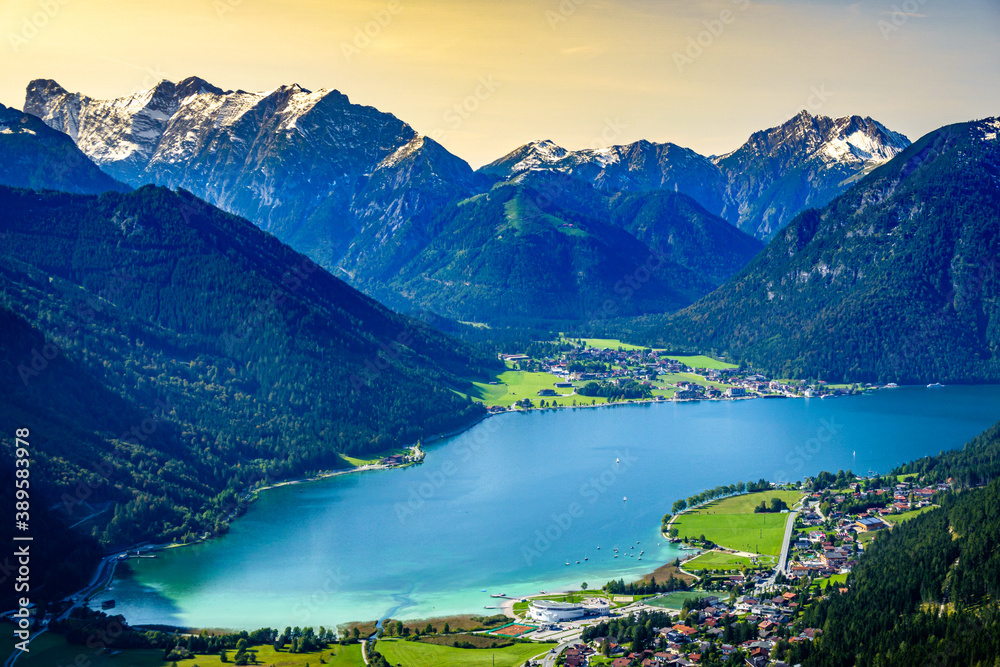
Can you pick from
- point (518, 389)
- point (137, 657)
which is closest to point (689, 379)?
point (518, 389)

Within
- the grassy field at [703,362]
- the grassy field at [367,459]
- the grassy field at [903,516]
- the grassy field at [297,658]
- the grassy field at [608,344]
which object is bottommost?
the grassy field at [297,658]

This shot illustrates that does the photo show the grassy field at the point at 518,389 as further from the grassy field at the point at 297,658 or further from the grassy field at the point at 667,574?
the grassy field at the point at 297,658

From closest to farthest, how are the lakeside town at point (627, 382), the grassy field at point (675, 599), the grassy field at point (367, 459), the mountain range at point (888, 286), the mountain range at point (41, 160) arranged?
1. the grassy field at point (675, 599)
2. the grassy field at point (367, 459)
3. the lakeside town at point (627, 382)
4. the mountain range at point (888, 286)
5. the mountain range at point (41, 160)

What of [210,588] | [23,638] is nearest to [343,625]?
[210,588]

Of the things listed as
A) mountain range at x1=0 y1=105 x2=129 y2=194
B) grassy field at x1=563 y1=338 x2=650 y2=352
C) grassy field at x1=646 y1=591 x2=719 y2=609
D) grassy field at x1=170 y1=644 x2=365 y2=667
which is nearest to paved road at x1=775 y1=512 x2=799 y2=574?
grassy field at x1=646 y1=591 x2=719 y2=609

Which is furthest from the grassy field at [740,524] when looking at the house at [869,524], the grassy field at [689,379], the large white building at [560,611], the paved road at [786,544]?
the grassy field at [689,379]

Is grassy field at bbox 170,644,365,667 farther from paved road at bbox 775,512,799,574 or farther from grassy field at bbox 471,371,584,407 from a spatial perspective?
grassy field at bbox 471,371,584,407
